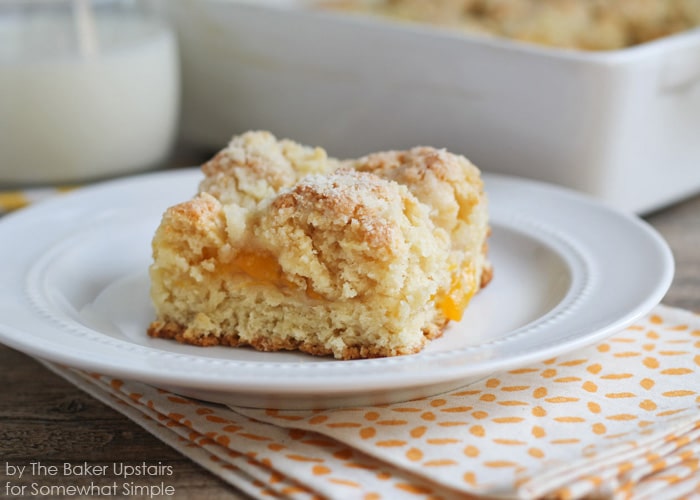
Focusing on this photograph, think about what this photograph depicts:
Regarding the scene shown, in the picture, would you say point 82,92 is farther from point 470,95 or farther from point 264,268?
point 264,268

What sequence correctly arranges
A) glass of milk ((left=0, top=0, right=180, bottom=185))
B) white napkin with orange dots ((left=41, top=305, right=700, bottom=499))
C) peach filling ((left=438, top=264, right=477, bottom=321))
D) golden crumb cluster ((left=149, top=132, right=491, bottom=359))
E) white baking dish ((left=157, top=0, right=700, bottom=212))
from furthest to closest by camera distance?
glass of milk ((left=0, top=0, right=180, bottom=185)), white baking dish ((left=157, top=0, right=700, bottom=212)), peach filling ((left=438, top=264, right=477, bottom=321)), golden crumb cluster ((left=149, top=132, right=491, bottom=359)), white napkin with orange dots ((left=41, top=305, right=700, bottom=499))

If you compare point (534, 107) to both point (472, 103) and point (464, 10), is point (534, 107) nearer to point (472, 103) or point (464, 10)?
point (472, 103)

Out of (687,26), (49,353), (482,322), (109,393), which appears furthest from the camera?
(687,26)

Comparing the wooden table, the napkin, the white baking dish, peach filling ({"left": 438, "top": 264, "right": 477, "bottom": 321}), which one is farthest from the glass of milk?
peach filling ({"left": 438, "top": 264, "right": 477, "bottom": 321})

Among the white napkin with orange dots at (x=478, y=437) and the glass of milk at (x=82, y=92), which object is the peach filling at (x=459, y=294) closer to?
the white napkin with orange dots at (x=478, y=437)

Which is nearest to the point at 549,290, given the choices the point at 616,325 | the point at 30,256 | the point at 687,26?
the point at 616,325

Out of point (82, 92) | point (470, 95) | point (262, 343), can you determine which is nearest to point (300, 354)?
point (262, 343)

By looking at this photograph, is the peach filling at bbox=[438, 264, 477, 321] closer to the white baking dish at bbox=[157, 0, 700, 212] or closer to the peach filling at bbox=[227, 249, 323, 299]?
the peach filling at bbox=[227, 249, 323, 299]
